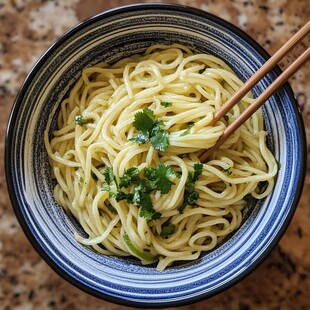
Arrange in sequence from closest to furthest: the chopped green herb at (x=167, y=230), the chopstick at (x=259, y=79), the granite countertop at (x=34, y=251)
Result: the chopstick at (x=259, y=79) < the chopped green herb at (x=167, y=230) < the granite countertop at (x=34, y=251)

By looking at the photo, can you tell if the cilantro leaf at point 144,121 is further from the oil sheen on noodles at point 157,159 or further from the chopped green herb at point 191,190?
the chopped green herb at point 191,190

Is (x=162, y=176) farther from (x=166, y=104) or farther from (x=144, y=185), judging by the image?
(x=166, y=104)

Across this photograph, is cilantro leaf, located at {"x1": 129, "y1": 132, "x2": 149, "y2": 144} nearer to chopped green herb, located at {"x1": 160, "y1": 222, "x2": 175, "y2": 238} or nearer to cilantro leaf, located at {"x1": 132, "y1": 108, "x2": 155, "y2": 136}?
cilantro leaf, located at {"x1": 132, "y1": 108, "x2": 155, "y2": 136}

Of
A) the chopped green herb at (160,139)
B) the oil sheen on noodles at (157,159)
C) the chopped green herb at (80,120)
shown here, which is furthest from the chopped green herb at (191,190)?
the chopped green herb at (80,120)

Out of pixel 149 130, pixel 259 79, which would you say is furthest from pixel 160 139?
pixel 259 79

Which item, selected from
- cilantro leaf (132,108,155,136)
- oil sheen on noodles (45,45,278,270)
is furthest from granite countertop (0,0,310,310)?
cilantro leaf (132,108,155,136)
